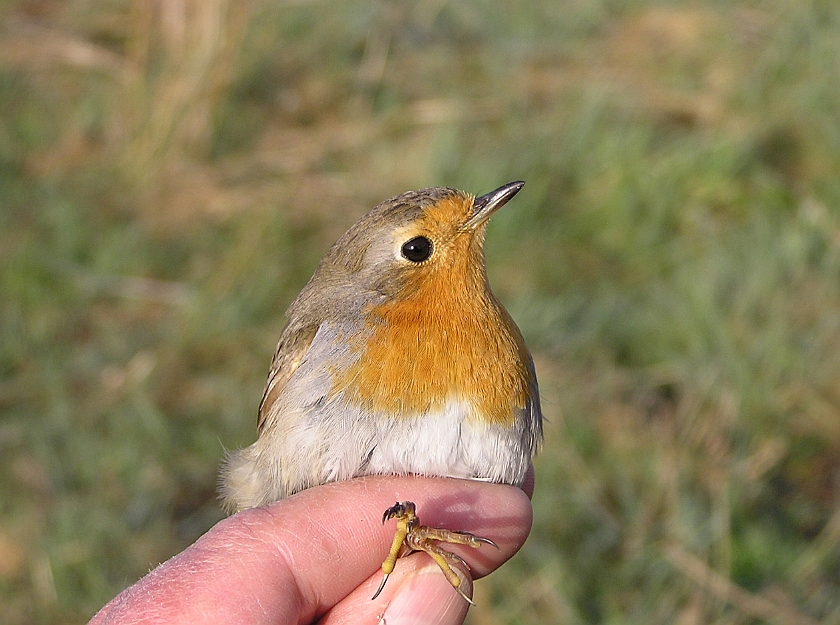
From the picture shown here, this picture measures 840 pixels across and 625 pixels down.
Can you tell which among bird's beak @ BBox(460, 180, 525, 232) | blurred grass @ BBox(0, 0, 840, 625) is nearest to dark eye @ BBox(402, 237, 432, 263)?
bird's beak @ BBox(460, 180, 525, 232)

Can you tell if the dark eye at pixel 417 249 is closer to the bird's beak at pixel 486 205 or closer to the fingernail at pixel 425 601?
the bird's beak at pixel 486 205

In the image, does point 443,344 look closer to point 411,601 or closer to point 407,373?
point 407,373

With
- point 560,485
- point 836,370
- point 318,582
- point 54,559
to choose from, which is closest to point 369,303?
point 318,582

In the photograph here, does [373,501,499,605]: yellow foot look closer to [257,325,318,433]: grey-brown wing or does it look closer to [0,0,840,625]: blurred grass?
[257,325,318,433]: grey-brown wing

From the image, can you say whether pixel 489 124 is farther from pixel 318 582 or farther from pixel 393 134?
pixel 318 582

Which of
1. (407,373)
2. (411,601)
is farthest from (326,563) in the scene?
(407,373)
